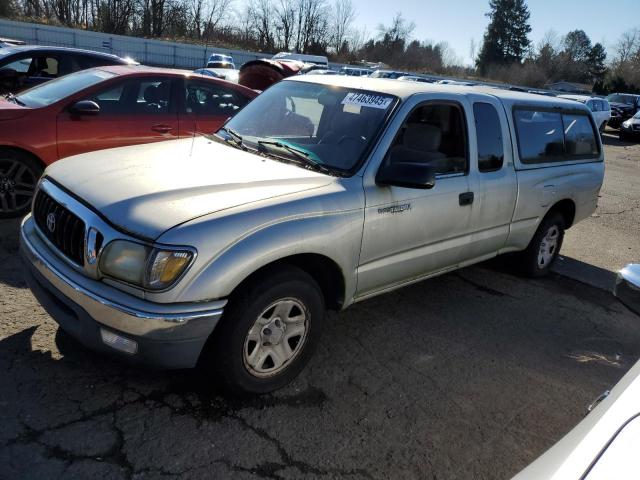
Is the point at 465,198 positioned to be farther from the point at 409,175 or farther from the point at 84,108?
the point at 84,108

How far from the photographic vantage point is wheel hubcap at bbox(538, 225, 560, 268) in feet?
17.6

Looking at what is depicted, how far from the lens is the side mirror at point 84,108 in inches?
209

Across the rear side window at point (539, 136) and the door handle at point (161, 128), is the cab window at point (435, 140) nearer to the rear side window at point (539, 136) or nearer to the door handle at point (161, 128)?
the rear side window at point (539, 136)

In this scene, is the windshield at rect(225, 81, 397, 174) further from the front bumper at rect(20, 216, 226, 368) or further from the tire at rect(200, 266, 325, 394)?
the front bumper at rect(20, 216, 226, 368)

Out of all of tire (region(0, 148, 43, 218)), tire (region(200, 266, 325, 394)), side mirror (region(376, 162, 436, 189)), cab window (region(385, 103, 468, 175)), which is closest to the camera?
tire (region(200, 266, 325, 394))

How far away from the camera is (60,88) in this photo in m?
5.69

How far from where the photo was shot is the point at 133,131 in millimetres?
5816

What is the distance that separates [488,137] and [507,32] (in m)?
85.4

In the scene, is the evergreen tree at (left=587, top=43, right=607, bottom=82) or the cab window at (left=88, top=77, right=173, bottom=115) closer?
the cab window at (left=88, top=77, right=173, bottom=115)

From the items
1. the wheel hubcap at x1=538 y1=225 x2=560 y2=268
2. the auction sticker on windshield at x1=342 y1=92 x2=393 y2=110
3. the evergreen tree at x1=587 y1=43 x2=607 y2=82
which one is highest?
the evergreen tree at x1=587 y1=43 x2=607 y2=82

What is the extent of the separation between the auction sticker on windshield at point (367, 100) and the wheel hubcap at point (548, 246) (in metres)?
2.64

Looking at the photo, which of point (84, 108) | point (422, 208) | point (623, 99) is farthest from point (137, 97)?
point (623, 99)

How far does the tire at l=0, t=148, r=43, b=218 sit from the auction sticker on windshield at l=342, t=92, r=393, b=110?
338 centimetres

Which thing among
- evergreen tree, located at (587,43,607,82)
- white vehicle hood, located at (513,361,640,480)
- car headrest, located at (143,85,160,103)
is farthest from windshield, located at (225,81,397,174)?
evergreen tree, located at (587,43,607,82)
